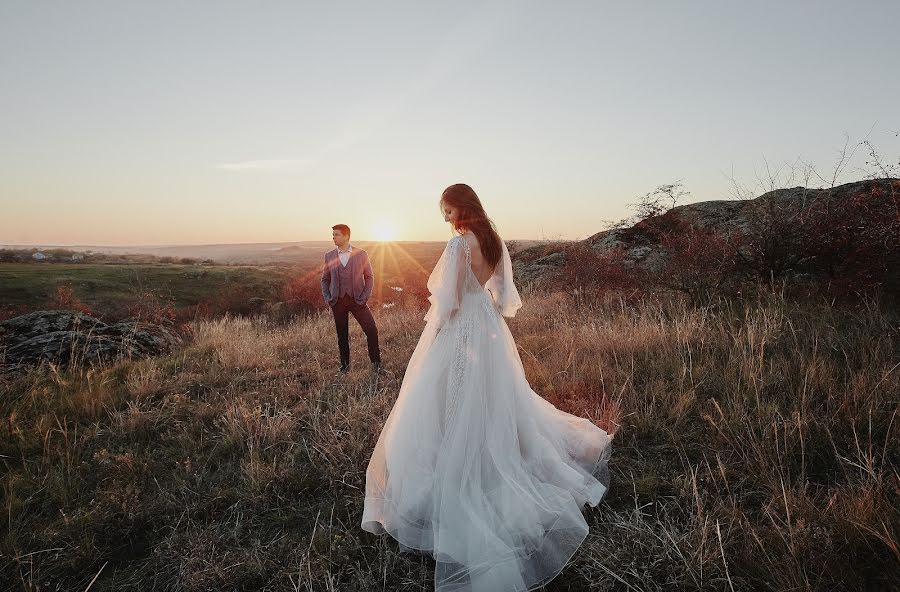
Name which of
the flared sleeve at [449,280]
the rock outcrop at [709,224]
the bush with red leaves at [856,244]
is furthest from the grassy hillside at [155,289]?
the flared sleeve at [449,280]

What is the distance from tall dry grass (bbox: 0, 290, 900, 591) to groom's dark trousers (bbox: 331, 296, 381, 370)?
592mm

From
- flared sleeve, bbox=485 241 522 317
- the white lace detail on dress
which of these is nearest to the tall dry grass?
the white lace detail on dress

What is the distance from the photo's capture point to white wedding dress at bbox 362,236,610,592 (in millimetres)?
2469

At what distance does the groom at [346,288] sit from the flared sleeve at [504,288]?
3579mm

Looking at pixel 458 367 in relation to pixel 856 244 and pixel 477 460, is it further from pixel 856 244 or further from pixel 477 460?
pixel 856 244

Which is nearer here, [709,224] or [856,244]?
[856,244]

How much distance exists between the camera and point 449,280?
3.22 meters

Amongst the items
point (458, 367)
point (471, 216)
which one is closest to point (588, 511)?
point (458, 367)

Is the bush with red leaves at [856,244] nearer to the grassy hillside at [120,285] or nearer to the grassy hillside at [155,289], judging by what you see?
the grassy hillside at [155,289]

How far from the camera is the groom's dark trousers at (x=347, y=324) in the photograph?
6.89m

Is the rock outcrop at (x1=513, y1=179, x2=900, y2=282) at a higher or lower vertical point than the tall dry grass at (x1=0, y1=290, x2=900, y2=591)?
higher

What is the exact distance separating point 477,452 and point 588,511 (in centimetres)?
93

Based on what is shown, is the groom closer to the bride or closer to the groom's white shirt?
the groom's white shirt

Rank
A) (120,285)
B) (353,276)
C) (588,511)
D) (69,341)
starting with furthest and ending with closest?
1. (120,285)
2. (69,341)
3. (353,276)
4. (588,511)
